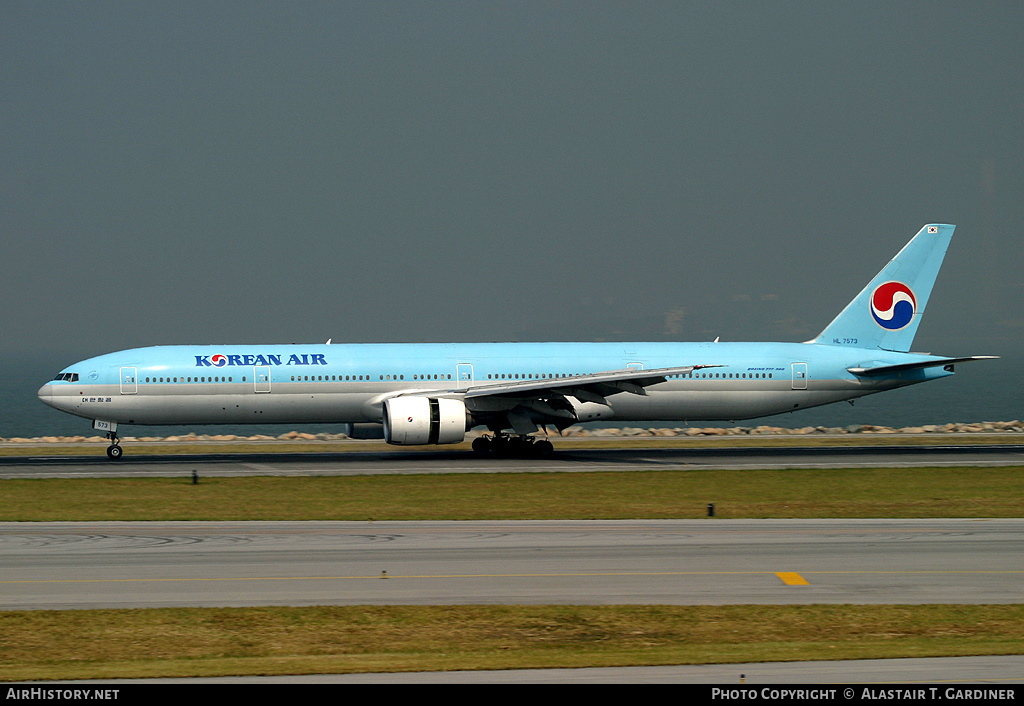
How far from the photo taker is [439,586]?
18297 mm

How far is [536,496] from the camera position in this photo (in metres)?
31.0

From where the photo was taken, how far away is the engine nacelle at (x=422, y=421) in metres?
40.8

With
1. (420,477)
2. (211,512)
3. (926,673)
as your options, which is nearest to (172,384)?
(420,477)

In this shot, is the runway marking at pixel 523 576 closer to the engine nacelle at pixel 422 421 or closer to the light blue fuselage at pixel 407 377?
the engine nacelle at pixel 422 421

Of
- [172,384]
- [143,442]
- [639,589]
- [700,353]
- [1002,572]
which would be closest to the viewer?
[639,589]

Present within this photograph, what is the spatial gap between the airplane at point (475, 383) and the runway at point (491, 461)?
1578 mm

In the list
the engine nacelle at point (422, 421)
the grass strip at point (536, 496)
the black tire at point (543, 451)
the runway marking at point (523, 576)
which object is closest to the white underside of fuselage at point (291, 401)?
the engine nacelle at point (422, 421)

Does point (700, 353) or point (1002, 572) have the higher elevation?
point (700, 353)

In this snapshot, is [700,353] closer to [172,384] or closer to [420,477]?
[420,477]

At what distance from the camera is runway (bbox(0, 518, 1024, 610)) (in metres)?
17.5

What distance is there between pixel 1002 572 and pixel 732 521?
7.42 m

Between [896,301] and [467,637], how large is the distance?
136 ft

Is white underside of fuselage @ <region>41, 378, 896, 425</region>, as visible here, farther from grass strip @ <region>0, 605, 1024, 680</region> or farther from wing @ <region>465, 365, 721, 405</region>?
grass strip @ <region>0, 605, 1024, 680</region>

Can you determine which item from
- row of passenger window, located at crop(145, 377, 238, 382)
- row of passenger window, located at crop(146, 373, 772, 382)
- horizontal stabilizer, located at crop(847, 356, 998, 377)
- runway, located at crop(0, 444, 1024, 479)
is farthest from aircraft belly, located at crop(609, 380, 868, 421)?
row of passenger window, located at crop(145, 377, 238, 382)
